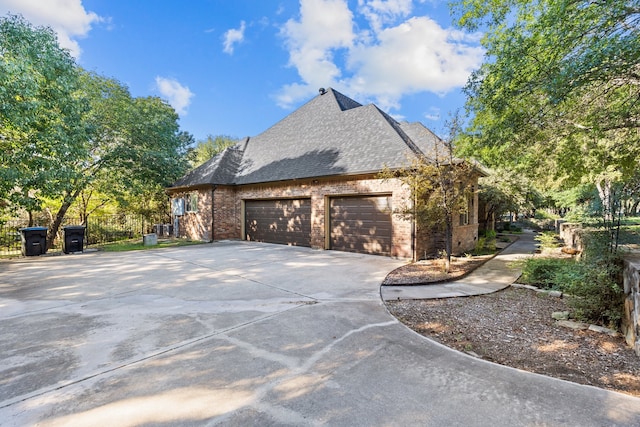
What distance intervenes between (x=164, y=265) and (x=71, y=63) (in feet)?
26.5

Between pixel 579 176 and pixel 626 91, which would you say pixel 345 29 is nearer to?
pixel 626 91

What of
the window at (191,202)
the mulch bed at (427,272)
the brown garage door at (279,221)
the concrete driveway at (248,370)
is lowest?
the concrete driveway at (248,370)

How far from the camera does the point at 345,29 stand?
12102 mm

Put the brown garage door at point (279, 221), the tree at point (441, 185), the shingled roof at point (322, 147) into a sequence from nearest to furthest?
the tree at point (441, 185) < the shingled roof at point (322, 147) < the brown garage door at point (279, 221)

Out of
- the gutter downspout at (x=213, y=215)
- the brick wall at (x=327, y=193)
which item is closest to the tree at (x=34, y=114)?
the gutter downspout at (x=213, y=215)

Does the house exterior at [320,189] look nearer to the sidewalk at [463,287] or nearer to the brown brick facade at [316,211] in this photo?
the brown brick facade at [316,211]

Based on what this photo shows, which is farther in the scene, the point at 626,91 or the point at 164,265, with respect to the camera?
the point at 164,265

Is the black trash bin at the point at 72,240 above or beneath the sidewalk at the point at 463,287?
above

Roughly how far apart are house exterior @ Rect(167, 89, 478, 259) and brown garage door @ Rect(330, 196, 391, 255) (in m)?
0.03

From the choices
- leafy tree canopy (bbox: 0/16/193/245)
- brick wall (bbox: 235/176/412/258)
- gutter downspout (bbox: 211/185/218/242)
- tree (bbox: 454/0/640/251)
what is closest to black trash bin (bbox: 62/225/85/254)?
leafy tree canopy (bbox: 0/16/193/245)

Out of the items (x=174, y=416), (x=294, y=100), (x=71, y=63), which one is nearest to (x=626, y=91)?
(x=174, y=416)

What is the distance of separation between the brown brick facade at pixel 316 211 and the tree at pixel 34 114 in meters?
5.86

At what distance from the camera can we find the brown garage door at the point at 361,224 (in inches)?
389

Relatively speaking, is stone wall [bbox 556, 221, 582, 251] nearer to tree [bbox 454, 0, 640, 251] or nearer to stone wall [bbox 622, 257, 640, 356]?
tree [bbox 454, 0, 640, 251]
